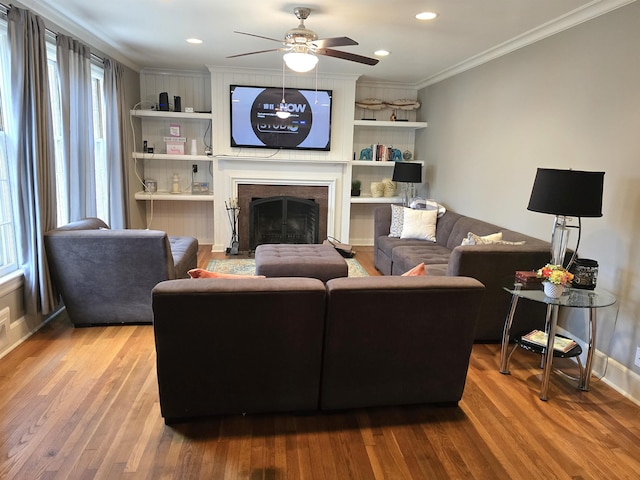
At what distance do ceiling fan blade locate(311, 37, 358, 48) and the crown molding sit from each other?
63.8 inches

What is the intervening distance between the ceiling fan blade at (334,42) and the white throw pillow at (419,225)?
7.57 ft

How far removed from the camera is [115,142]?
4.57 metres

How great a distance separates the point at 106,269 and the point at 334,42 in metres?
2.36

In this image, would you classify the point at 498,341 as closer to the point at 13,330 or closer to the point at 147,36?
the point at 13,330

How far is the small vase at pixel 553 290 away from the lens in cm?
252

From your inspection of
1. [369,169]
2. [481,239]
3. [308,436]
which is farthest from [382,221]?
[308,436]

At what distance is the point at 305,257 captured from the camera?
390 centimetres

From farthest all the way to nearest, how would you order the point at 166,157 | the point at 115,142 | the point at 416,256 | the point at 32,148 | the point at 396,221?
the point at 166,157 → the point at 396,221 → the point at 115,142 → the point at 416,256 → the point at 32,148

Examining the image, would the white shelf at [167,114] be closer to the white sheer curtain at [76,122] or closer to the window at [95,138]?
the window at [95,138]

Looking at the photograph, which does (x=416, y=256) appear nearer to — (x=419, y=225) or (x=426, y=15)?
(x=419, y=225)

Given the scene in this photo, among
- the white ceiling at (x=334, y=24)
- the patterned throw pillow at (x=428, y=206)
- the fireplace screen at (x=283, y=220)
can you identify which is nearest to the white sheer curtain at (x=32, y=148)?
the white ceiling at (x=334, y=24)

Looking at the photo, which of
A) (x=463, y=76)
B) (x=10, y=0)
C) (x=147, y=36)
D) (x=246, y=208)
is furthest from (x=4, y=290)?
(x=463, y=76)

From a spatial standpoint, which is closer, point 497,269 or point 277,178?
point 497,269

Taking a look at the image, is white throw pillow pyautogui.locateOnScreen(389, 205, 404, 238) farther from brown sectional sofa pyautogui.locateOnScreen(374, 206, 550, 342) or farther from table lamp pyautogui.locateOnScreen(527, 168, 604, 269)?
table lamp pyautogui.locateOnScreen(527, 168, 604, 269)
